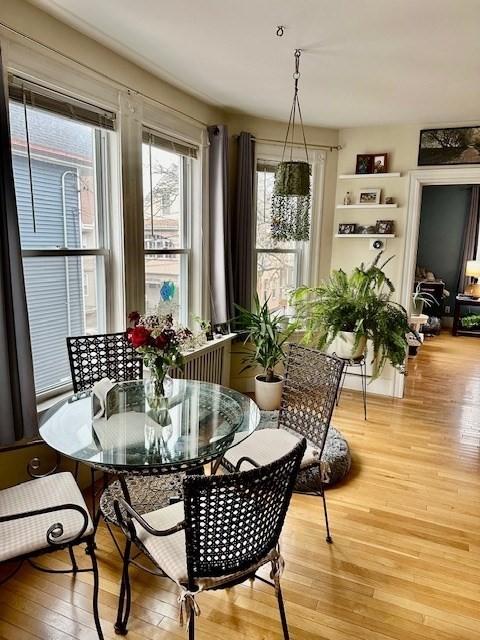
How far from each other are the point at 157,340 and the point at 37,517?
83 centimetres

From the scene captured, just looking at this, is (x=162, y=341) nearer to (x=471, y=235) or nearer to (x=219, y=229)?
(x=219, y=229)

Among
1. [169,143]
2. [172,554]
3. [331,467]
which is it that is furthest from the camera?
[169,143]

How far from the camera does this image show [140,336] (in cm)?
195

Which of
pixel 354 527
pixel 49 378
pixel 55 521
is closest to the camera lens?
pixel 55 521

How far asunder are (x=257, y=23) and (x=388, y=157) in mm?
2454

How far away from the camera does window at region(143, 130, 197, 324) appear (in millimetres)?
3250

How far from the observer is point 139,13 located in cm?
220

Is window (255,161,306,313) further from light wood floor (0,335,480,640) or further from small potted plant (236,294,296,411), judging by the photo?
light wood floor (0,335,480,640)

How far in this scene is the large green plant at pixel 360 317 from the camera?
358cm

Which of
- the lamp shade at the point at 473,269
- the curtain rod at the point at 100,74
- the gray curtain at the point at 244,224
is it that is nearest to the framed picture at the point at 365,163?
the gray curtain at the point at 244,224

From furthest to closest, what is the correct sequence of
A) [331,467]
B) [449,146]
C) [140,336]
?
[449,146] < [331,467] < [140,336]

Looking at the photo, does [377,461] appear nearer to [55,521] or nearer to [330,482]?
[330,482]

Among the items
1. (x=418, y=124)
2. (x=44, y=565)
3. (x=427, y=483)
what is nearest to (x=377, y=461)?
(x=427, y=483)

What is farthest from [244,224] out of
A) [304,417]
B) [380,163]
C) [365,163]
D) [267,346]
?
[304,417]
